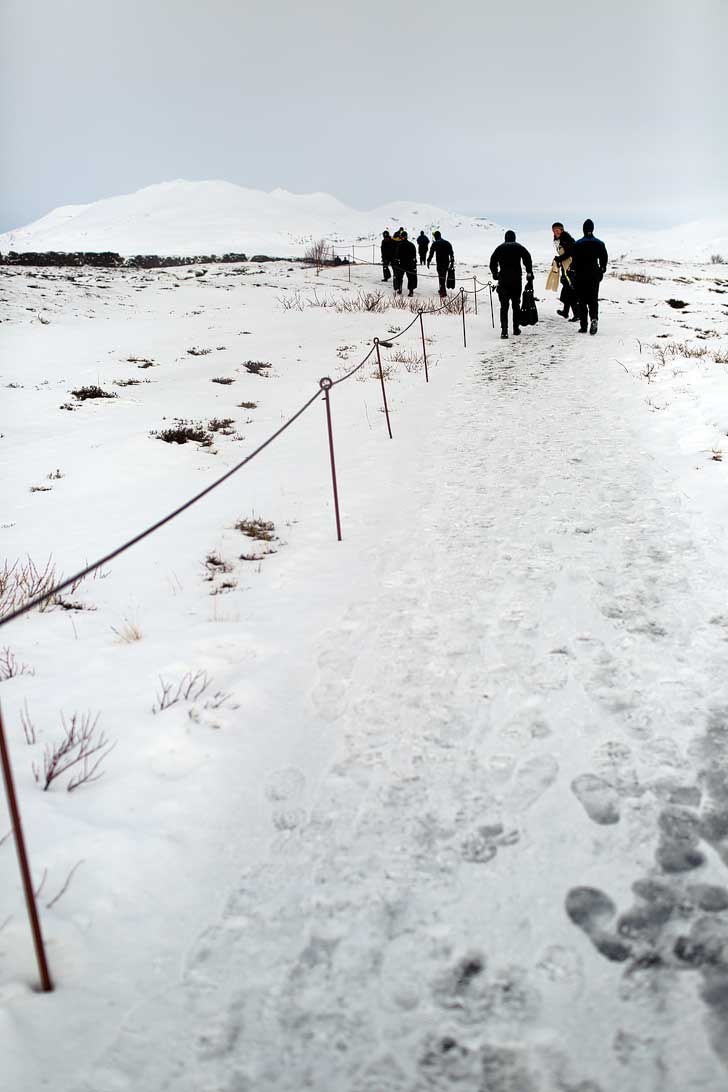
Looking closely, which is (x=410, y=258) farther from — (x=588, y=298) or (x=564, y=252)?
(x=588, y=298)

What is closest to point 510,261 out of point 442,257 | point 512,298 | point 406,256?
point 512,298

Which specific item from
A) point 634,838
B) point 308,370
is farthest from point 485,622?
point 308,370

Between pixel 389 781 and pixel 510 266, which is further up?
pixel 510 266

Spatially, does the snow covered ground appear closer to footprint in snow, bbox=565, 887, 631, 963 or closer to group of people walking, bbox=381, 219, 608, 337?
footprint in snow, bbox=565, 887, 631, 963

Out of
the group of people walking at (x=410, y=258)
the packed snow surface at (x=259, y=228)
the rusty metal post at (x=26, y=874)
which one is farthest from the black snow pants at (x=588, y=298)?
the packed snow surface at (x=259, y=228)

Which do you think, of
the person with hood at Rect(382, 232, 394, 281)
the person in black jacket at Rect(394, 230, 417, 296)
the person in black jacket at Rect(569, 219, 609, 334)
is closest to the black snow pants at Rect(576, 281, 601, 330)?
the person in black jacket at Rect(569, 219, 609, 334)

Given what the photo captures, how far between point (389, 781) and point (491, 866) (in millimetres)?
605

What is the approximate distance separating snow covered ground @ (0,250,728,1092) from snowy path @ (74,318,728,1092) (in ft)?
0.04

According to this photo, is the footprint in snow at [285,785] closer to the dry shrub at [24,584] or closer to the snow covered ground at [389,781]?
the snow covered ground at [389,781]

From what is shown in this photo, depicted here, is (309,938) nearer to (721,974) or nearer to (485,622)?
(721,974)

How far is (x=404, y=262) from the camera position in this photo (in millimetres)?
20094

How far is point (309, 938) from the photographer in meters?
2.18

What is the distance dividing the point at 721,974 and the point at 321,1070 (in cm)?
118

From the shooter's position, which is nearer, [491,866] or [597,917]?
[597,917]
